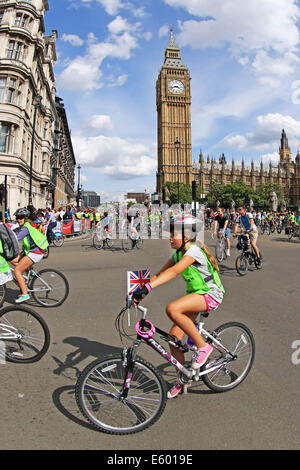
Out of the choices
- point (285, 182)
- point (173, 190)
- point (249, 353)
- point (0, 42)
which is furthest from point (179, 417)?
point (285, 182)

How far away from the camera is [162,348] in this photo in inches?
114

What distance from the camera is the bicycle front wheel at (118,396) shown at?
2.65 m

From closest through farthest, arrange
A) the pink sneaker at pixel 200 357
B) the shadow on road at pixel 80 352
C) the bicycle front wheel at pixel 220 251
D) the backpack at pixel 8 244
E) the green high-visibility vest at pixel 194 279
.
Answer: the pink sneaker at pixel 200 357 < the green high-visibility vest at pixel 194 279 < the shadow on road at pixel 80 352 < the backpack at pixel 8 244 < the bicycle front wheel at pixel 220 251

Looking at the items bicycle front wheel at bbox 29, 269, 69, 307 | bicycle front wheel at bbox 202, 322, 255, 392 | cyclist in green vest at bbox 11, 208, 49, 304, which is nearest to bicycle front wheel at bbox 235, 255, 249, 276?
bicycle front wheel at bbox 29, 269, 69, 307

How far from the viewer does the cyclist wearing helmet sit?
119 inches

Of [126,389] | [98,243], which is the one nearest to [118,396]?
[126,389]

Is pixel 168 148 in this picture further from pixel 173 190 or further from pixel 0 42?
pixel 0 42

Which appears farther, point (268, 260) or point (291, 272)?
point (268, 260)

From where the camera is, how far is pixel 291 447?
8.04 feet

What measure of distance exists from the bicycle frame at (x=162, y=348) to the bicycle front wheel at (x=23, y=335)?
1.56 m

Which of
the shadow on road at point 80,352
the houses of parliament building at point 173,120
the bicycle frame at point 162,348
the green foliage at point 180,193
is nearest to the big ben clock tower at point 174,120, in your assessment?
the houses of parliament building at point 173,120

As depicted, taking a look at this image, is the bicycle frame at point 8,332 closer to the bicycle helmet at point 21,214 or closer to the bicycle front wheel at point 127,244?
the bicycle helmet at point 21,214

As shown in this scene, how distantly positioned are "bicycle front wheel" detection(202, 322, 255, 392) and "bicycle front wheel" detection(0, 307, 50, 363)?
78.1 inches

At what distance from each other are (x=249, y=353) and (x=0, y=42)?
121 feet
